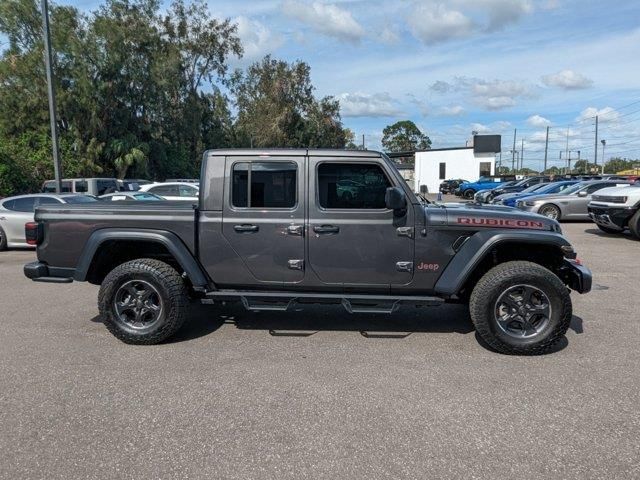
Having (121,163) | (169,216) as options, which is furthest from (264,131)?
(169,216)

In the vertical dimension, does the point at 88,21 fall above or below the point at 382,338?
above

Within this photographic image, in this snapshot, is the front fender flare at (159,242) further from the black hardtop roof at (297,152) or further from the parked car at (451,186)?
the parked car at (451,186)

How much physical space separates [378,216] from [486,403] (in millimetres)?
1930

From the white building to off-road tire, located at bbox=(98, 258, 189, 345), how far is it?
42671mm

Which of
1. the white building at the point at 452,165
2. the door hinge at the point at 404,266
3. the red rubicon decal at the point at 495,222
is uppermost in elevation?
the white building at the point at 452,165

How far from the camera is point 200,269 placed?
491 cm

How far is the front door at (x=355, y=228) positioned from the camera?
4.75 metres

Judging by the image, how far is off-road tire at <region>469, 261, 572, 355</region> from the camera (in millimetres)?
4531

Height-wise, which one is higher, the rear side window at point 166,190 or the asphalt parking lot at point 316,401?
the rear side window at point 166,190

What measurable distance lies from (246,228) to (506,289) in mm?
2517

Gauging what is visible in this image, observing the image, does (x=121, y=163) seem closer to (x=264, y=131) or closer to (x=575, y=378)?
(x=264, y=131)

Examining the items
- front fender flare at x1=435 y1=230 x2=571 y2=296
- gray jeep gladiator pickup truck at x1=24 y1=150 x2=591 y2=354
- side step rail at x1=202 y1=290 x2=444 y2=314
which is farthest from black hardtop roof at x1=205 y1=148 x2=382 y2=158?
side step rail at x1=202 y1=290 x2=444 y2=314

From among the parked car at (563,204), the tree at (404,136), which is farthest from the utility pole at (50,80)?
the tree at (404,136)

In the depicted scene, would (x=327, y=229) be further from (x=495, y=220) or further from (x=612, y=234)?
(x=612, y=234)
